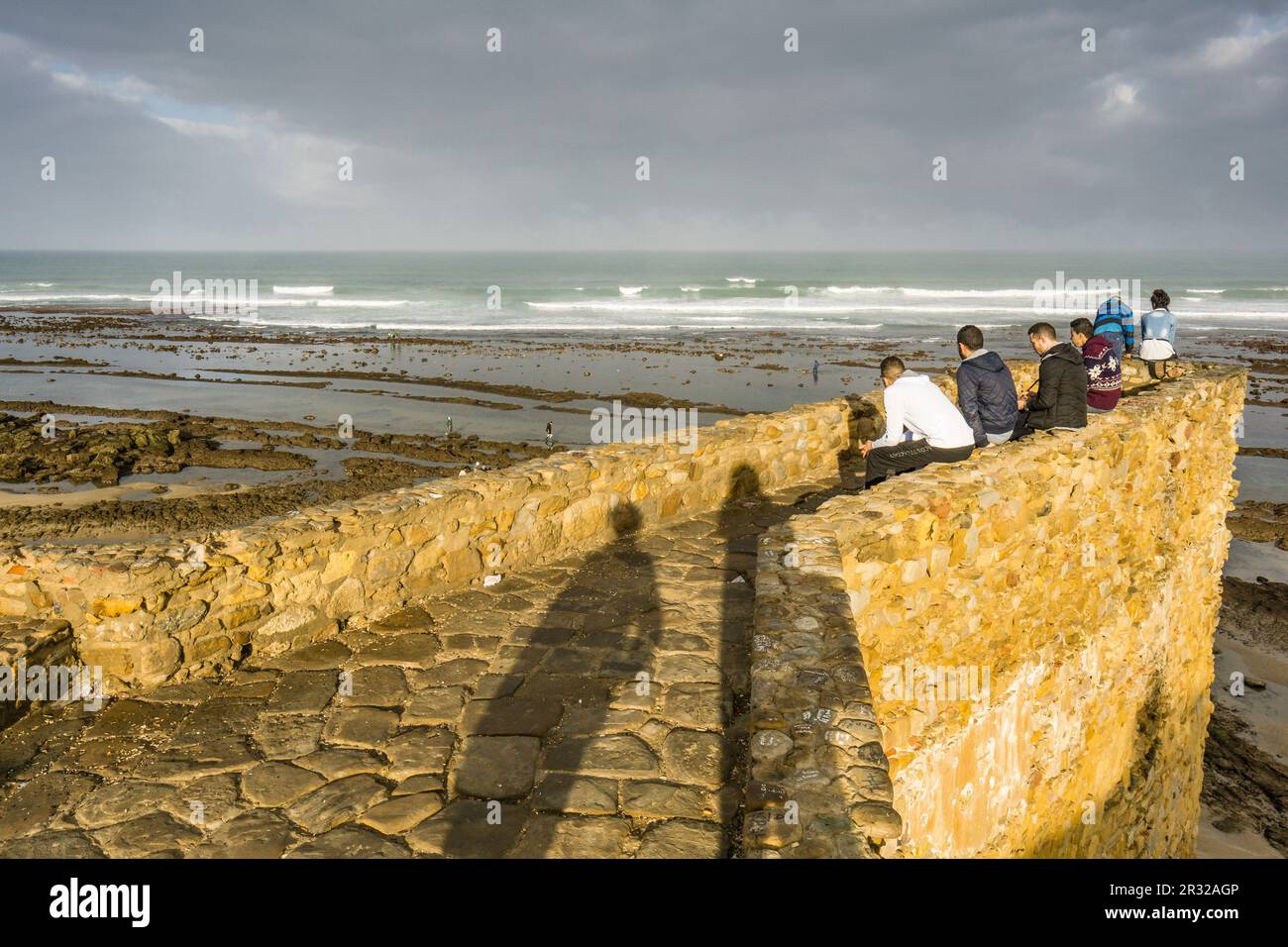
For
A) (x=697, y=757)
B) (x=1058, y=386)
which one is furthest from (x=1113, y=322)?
(x=697, y=757)

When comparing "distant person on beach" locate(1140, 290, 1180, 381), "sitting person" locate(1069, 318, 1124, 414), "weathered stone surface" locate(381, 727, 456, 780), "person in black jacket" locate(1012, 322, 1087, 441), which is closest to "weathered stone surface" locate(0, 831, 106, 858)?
"weathered stone surface" locate(381, 727, 456, 780)

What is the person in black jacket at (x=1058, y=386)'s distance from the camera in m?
6.70

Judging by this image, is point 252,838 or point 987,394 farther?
point 987,394

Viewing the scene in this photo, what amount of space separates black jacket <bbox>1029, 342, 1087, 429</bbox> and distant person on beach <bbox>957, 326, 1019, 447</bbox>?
0.28 metres

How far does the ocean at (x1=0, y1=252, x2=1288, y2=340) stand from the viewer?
1818 inches

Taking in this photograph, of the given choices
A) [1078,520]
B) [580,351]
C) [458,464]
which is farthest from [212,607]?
[580,351]

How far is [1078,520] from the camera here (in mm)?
6316

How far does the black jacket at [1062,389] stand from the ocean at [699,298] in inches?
1411

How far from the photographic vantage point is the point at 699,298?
204ft

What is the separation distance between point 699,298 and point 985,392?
56686 millimetres

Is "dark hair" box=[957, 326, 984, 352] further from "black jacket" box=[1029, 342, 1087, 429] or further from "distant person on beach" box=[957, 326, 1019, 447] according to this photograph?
"black jacket" box=[1029, 342, 1087, 429]

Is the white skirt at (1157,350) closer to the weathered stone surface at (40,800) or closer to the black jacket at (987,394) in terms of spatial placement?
the black jacket at (987,394)

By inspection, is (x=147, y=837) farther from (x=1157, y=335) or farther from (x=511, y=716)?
(x=1157, y=335)
